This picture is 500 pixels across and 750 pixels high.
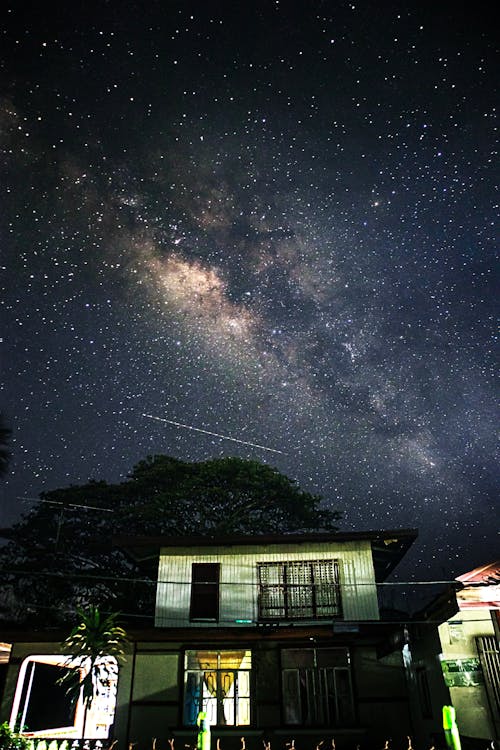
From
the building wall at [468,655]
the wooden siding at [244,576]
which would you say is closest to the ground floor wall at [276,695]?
the wooden siding at [244,576]

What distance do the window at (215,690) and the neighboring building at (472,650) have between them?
7.60 meters

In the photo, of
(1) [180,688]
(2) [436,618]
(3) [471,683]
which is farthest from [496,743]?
(1) [180,688]

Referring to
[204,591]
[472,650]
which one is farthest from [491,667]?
[204,591]

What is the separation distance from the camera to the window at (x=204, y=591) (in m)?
19.3

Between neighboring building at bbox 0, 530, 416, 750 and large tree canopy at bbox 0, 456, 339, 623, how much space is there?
7493 millimetres

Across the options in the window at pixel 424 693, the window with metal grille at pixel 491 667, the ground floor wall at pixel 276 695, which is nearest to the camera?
the window with metal grille at pixel 491 667

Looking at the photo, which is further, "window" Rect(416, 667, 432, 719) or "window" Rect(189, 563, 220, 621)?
"window" Rect(189, 563, 220, 621)

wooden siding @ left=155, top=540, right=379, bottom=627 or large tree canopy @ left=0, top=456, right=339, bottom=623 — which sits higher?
large tree canopy @ left=0, top=456, right=339, bottom=623

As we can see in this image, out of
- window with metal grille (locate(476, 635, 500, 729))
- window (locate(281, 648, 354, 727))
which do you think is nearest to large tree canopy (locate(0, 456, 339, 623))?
window (locate(281, 648, 354, 727))

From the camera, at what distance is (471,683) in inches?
434

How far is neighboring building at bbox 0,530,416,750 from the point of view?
54.3 feet

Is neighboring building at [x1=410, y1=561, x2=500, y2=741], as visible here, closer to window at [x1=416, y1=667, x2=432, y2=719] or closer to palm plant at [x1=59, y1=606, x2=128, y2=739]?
window at [x1=416, y1=667, x2=432, y2=719]

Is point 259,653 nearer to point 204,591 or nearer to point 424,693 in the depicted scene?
point 204,591

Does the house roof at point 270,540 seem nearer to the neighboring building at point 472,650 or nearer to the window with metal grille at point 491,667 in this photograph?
the neighboring building at point 472,650
